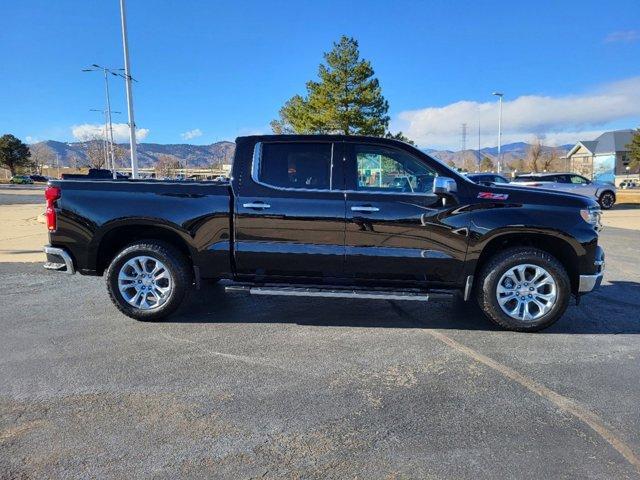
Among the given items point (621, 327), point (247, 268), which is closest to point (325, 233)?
point (247, 268)

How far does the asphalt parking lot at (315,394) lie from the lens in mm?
2674

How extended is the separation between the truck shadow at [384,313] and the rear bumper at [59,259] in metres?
1.17

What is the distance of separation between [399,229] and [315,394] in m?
1.95

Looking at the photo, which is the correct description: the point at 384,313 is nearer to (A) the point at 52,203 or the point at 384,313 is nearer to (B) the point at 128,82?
(A) the point at 52,203

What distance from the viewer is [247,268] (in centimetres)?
500

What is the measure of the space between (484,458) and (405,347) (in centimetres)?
174

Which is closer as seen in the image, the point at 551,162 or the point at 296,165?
the point at 296,165

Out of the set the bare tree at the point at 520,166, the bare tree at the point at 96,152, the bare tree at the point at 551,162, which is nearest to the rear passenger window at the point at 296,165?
the bare tree at the point at 96,152

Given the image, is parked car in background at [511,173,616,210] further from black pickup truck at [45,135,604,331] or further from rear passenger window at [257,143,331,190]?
rear passenger window at [257,143,331,190]

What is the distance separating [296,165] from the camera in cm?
498

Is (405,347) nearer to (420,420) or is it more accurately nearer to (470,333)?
(470,333)

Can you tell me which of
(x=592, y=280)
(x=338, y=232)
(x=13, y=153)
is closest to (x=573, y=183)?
(x=592, y=280)

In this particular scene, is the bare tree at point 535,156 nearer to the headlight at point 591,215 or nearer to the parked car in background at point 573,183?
the parked car in background at point 573,183

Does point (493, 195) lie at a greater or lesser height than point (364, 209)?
greater
